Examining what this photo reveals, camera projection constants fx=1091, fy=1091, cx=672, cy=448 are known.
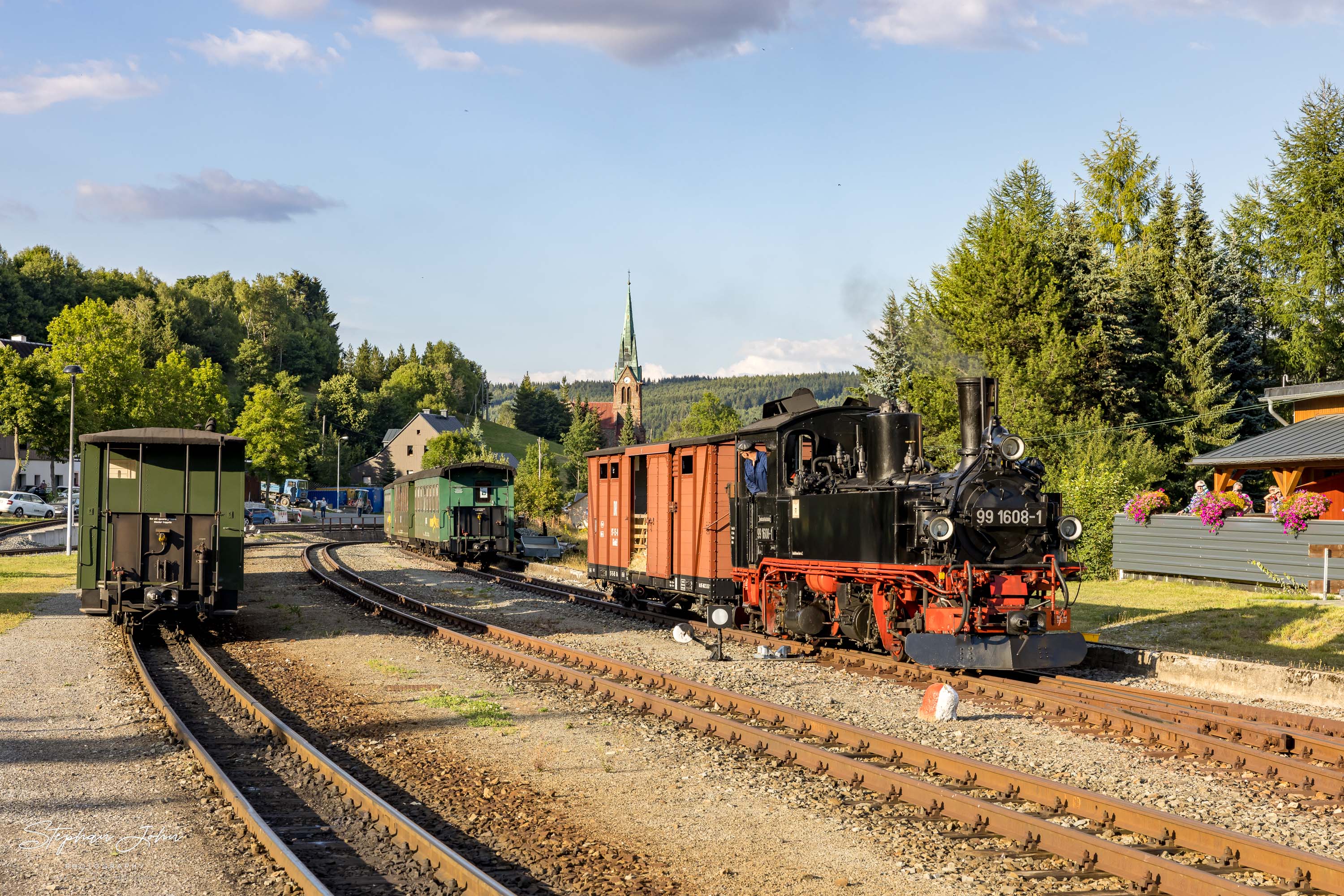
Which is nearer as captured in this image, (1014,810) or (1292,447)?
(1014,810)

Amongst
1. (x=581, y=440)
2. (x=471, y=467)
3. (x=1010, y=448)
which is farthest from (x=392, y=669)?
(x=581, y=440)

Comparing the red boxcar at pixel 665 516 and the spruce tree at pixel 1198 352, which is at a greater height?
the spruce tree at pixel 1198 352

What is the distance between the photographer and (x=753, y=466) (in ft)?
54.1

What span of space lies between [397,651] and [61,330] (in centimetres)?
4597

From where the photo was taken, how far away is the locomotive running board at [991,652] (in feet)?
39.7

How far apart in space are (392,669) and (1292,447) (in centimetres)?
1947

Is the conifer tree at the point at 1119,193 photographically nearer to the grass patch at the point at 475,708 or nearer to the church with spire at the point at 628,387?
the grass patch at the point at 475,708

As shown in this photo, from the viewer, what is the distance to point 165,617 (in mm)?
17953

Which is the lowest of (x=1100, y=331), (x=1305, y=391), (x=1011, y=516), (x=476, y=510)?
(x=476, y=510)

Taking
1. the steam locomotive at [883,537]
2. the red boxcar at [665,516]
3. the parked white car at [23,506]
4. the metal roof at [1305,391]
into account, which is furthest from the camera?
the parked white car at [23,506]

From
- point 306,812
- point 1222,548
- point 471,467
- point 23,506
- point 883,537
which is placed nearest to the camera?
point 306,812

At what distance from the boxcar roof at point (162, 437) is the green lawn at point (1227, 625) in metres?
13.6

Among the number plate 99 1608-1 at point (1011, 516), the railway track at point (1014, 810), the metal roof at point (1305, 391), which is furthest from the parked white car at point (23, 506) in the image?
the number plate 99 1608-1 at point (1011, 516)

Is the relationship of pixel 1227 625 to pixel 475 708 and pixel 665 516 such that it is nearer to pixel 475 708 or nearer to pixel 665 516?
pixel 665 516
